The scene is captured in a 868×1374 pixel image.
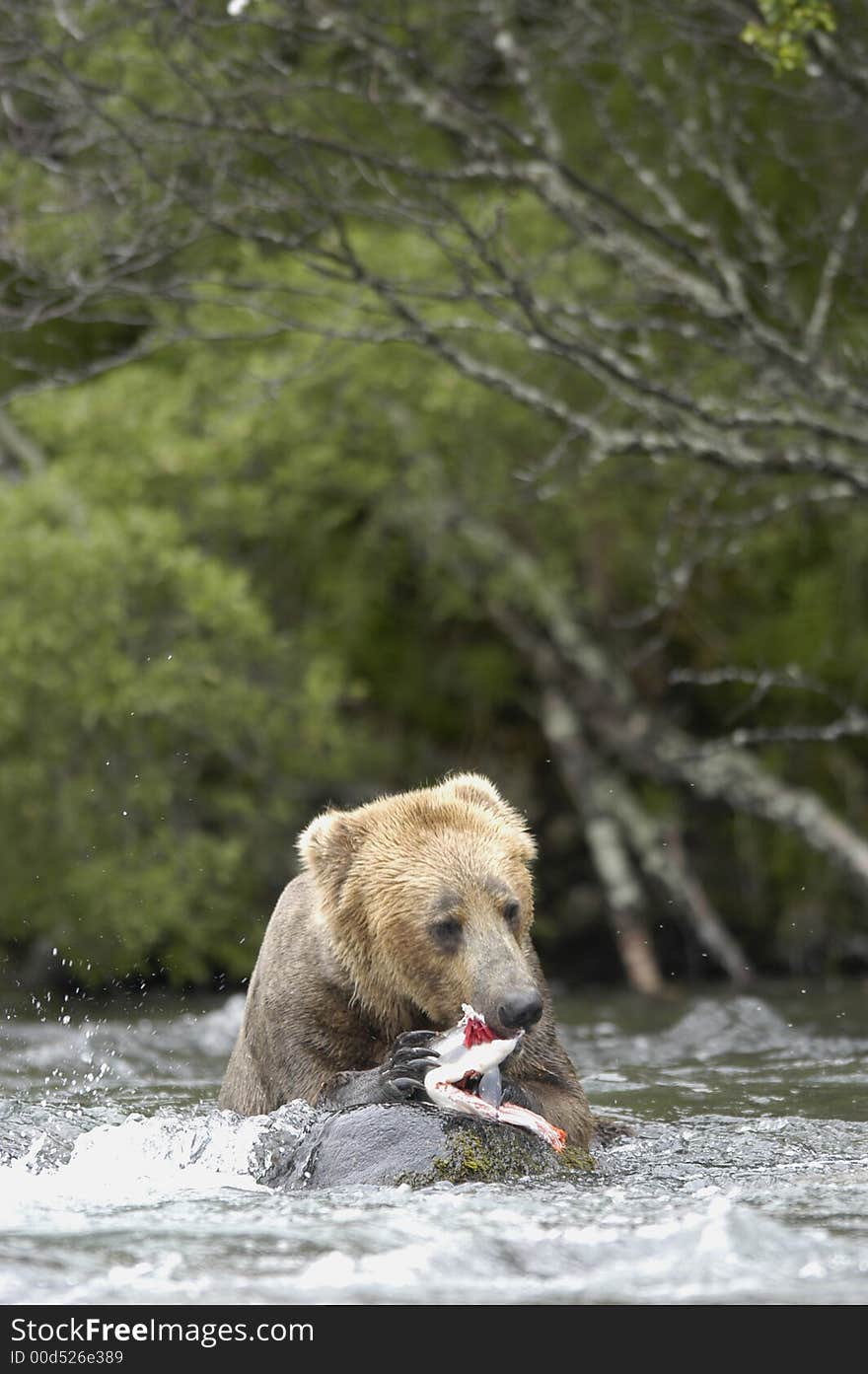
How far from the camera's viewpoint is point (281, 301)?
14.1m

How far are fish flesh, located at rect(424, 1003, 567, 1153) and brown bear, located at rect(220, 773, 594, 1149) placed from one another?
0.48 ft

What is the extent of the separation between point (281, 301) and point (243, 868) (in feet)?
13.4

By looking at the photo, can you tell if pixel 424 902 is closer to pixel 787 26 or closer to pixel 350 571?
pixel 787 26

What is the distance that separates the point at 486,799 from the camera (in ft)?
20.2

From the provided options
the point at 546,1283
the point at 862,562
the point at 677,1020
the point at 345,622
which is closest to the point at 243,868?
the point at 345,622

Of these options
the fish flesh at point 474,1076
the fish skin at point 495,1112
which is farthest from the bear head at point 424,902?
the fish skin at point 495,1112

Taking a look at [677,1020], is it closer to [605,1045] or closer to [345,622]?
[605,1045]

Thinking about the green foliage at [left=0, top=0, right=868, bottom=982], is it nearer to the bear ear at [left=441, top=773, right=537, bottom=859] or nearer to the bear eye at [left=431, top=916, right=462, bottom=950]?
the bear ear at [left=441, top=773, right=537, bottom=859]

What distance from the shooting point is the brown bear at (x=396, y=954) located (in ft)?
18.2

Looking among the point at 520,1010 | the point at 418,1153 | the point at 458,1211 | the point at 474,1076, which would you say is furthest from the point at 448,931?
the point at 458,1211

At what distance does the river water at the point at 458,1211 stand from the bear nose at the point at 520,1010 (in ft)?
1.47

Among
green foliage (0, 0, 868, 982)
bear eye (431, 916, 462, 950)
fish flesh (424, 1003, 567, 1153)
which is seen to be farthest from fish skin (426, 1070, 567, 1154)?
green foliage (0, 0, 868, 982)

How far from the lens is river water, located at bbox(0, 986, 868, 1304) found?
161 inches
